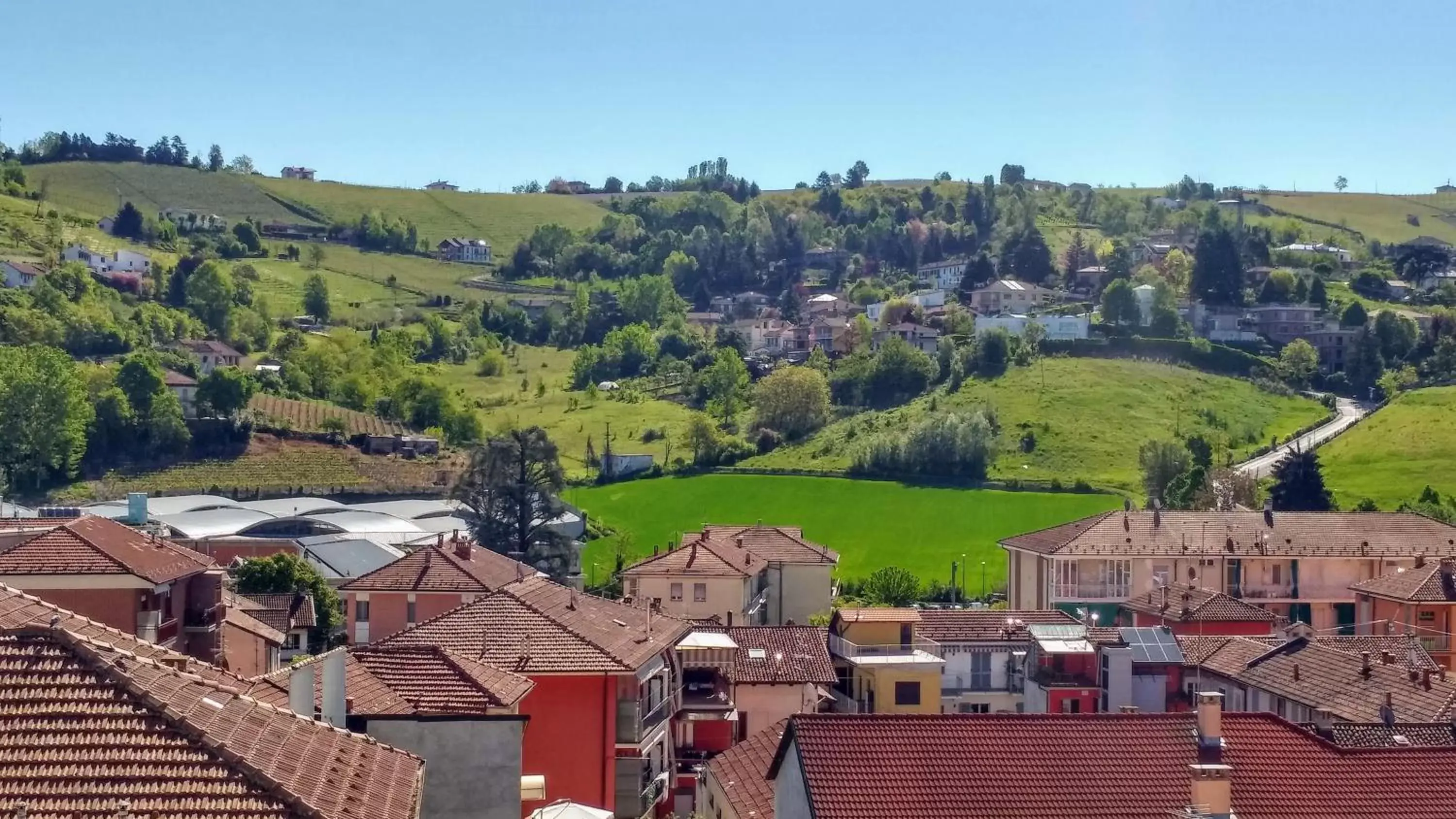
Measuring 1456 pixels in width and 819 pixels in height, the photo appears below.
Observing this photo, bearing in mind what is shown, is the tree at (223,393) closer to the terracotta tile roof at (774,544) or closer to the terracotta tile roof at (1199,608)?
the terracotta tile roof at (774,544)

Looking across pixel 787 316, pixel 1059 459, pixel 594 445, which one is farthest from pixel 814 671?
pixel 787 316

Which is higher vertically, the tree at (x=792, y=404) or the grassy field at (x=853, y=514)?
the tree at (x=792, y=404)

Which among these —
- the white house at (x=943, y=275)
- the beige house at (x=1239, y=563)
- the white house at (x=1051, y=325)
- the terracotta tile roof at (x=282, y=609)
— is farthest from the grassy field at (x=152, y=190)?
the beige house at (x=1239, y=563)

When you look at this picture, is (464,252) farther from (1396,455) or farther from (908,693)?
(908,693)

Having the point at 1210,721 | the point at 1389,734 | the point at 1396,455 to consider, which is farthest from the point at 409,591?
the point at 1396,455

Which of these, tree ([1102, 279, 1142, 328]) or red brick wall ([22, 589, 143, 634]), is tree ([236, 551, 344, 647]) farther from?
tree ([1102, 279, 1142, 328])

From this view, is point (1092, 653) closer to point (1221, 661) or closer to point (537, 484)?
point (1221, 661)

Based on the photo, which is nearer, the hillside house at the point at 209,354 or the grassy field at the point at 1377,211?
the hillside house at the point at 209,354
